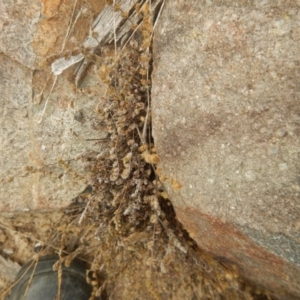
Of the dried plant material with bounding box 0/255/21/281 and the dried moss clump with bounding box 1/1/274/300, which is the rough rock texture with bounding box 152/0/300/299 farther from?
the dried plant material with bounding box 0/255/21/281

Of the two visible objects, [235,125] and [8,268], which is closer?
[235,125]

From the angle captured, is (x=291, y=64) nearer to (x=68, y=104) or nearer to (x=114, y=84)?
(x=114, y=84)

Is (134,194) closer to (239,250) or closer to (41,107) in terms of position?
(239,250)

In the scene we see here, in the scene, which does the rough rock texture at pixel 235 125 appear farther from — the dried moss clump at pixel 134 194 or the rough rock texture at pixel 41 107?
the rough rock texture at pixel 41 107

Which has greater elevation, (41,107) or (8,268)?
(41,107)

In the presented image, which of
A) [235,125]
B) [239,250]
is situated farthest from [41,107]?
[239,250]

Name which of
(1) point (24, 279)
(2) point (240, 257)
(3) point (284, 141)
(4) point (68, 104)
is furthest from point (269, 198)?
(1) point (24, 279)
